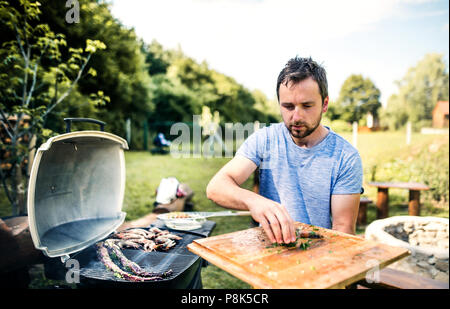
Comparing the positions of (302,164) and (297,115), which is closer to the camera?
(297,115)

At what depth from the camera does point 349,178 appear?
2.05m

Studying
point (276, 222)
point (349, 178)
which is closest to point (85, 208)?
point (276, 222)

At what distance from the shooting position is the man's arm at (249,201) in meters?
1.40

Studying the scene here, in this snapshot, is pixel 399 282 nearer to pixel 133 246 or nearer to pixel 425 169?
pixel 133 246

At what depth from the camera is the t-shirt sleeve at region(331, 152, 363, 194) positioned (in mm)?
2043

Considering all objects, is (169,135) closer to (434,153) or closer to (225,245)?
(434,153)

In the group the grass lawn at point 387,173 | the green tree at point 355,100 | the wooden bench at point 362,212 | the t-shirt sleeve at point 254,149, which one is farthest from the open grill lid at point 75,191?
the wooden bench at point 362,212

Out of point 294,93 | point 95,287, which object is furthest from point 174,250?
point 294,93

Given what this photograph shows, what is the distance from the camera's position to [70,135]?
166 centimetres

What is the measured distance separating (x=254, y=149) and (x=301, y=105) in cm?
50

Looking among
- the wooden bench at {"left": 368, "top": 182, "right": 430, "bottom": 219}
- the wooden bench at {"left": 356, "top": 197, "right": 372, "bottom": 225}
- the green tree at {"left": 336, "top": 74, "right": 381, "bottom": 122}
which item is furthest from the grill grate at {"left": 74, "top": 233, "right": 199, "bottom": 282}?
the wooden bench at {"left": 368, "top": 182, "right": 430, "bottom": 219}

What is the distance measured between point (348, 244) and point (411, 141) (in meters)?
7.78

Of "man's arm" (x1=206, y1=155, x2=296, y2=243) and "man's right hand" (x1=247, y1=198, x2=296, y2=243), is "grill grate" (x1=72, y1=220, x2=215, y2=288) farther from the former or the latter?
"man's right hand" (x1=247, y1=198, x2=296, y2=243)

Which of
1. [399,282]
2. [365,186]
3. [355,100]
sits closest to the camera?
[399,282]
